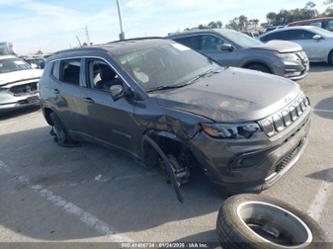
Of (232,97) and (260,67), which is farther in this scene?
(260,67)

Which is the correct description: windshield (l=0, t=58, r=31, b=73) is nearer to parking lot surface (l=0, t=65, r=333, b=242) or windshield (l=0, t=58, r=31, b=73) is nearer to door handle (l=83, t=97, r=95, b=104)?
parking lot surface (l=0, t=65, r=333, b=242)

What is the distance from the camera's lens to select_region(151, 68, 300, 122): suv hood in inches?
126

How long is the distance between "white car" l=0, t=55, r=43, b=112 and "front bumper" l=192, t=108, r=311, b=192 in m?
7.51

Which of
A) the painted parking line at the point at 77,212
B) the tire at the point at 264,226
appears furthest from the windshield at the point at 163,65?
the tire at the point at 264,226

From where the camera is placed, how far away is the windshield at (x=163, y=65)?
4051 millimetres

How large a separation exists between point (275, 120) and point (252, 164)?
1.64ft

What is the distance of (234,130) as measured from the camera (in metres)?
3.11

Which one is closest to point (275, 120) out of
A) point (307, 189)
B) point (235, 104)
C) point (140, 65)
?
point (235, 104)

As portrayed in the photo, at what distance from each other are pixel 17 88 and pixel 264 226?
8.52 metres

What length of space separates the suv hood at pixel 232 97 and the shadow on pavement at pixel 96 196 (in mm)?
1070

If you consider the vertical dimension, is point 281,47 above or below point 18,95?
above

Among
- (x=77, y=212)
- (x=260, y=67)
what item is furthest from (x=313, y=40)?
(x=77, y=212)

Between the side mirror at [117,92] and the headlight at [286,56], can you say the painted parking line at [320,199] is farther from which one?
the headlight at [286,56]

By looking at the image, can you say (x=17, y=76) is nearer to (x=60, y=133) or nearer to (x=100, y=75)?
(x=60, y=133)
